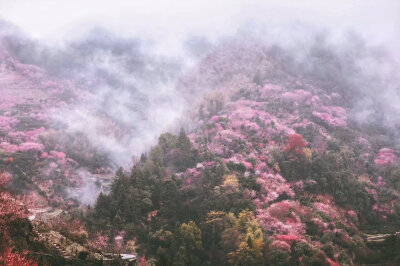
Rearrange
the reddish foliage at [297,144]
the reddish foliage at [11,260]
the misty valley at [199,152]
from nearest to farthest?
the reddish foliage at [11,260], the misty valley at [199,152], the reddish foliage at [297,144]

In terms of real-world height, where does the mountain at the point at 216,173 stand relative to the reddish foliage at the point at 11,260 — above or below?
above

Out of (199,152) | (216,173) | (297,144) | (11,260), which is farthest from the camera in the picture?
(199,152)

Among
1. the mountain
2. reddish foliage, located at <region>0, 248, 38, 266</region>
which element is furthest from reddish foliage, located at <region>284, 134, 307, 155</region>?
reddish foliage, located at <region>0, 248, 38, 266</region>

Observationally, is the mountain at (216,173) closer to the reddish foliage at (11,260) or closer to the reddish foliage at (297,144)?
the reddish foliage at (297,144)

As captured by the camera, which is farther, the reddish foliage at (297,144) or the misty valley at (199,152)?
the reddish foliage at (297,144)

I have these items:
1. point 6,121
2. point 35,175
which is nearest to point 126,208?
point 35,175

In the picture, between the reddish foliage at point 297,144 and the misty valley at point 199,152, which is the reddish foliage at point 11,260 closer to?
the misty valley at point 199,152

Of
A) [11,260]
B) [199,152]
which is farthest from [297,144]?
[11,260]

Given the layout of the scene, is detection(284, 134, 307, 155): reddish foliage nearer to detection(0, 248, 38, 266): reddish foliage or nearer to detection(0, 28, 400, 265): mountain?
detection(0, 28, 400, 265): mountain

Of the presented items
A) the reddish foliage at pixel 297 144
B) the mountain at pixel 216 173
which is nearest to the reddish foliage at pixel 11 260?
the mountain at pixel 216 173

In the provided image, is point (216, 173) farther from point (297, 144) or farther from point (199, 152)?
point (297, 144)

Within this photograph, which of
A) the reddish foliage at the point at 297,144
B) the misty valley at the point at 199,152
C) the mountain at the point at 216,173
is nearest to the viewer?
the mountain at the point at 216,173

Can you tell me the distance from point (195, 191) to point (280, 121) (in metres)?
20.9

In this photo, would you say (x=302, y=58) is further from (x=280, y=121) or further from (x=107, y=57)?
(x=107, y=57)
